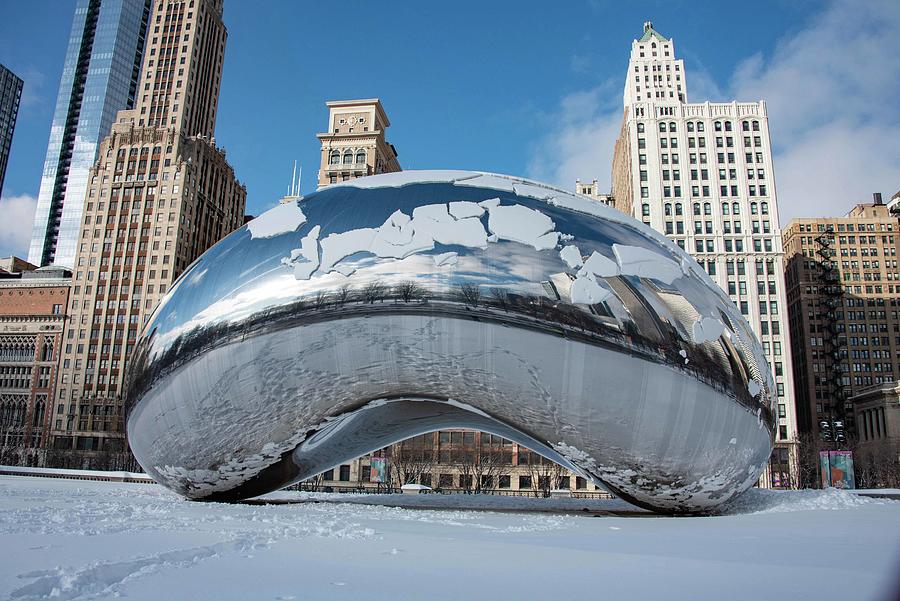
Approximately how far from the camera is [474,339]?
9.51m

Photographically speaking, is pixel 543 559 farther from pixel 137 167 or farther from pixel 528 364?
pixel 137 167

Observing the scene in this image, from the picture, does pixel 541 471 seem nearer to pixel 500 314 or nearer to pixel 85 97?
pixel 500 314

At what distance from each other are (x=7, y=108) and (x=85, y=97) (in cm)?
3075

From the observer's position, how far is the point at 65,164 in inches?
5945

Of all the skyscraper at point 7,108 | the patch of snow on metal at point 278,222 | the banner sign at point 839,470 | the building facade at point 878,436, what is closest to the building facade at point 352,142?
the building facade at point 878,436

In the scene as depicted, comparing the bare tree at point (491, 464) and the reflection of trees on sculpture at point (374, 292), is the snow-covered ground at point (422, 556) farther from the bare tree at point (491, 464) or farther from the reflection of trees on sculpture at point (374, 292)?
Answer: the bare tree at point (491, 464)

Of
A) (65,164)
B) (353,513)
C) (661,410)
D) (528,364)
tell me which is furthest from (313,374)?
(65,164)

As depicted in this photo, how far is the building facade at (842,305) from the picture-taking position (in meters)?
107

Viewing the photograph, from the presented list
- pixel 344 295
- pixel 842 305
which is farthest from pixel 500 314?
pixel 842 305

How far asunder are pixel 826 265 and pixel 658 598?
12458 centimetres

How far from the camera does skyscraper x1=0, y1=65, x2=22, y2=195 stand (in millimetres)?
163000

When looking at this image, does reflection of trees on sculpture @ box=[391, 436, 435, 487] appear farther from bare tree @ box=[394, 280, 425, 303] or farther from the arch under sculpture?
bare tree @ box=[394, 280, 425, 303]

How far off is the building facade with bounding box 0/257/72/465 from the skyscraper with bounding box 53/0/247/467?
8.93 ft

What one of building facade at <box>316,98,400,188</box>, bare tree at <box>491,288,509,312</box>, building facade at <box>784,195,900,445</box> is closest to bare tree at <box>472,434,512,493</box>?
building facade at <box>316,98,400,188</box>
